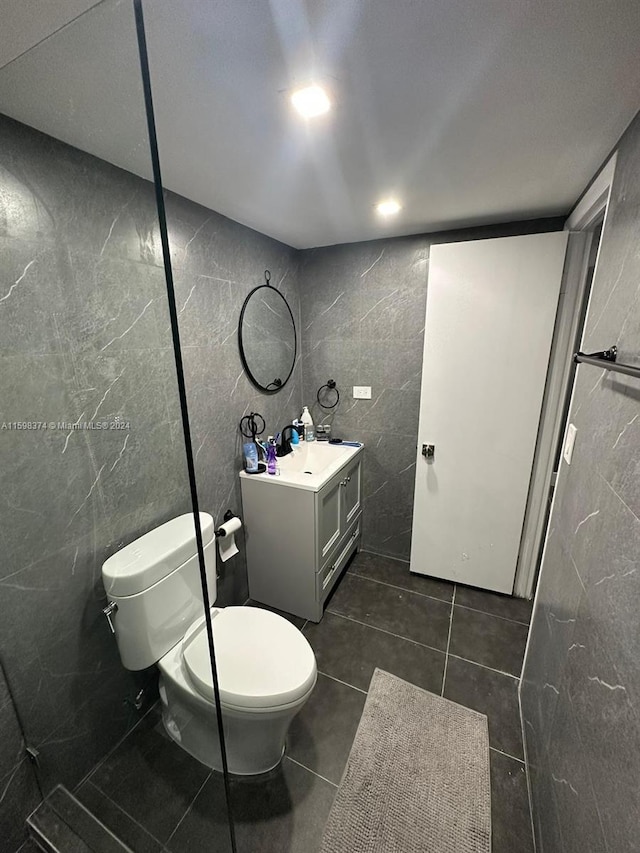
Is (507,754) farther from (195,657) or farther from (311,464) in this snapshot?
(311,464)

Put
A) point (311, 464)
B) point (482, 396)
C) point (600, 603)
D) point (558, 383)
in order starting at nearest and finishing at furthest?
1. point (600, 603)
2. point (558, 383)
3. point (482, 396)
4. point (311, 464)

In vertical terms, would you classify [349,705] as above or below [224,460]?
below

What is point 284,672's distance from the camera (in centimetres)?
116

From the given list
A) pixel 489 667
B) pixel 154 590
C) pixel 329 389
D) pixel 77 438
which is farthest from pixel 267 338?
pixel 489 667

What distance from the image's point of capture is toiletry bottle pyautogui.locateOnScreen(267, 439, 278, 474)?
6.18 feet

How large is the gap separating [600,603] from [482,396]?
49.7 inches

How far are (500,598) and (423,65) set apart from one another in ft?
8.10

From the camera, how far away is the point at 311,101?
0.87 meters

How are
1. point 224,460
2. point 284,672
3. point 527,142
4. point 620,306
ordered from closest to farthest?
point 620,306
point 527,142
point 284,672
point 224,460

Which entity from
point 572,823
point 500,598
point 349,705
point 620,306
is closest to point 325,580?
point 349,705

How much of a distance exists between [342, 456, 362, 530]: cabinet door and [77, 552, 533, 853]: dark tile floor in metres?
0.46

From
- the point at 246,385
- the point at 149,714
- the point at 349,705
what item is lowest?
the point at 349,705

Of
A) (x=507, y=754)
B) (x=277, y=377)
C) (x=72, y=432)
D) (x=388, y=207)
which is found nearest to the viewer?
(x=72, y=432)

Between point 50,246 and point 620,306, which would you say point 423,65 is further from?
point 50,246
